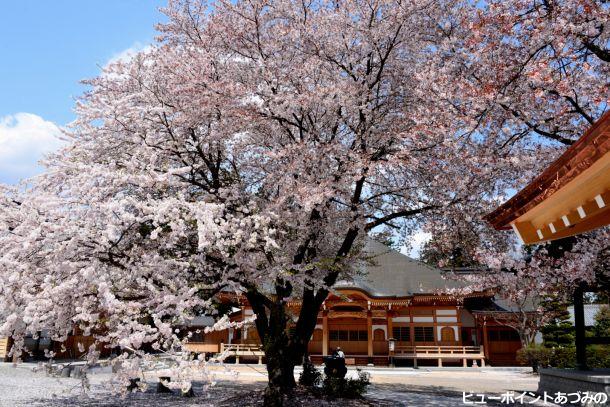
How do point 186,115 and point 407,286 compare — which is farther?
point 407,286

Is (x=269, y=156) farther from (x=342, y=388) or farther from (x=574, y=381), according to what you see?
(x=574, y=381)

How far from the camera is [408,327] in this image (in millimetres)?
24812

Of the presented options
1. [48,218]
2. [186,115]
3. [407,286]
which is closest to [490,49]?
[186,115]

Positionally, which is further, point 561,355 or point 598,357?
point 561,355

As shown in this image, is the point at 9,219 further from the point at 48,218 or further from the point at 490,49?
the point at 490,49

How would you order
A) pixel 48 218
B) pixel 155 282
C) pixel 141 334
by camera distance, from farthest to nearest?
pixel 155 282 → pixel 48 218 → pixel 141 334

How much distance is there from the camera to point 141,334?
5.79 m

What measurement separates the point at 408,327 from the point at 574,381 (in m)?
14.9

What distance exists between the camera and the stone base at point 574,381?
8.91 meters

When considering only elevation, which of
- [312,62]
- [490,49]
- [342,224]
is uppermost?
[312,62]

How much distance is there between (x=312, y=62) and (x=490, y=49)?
11.7 feet

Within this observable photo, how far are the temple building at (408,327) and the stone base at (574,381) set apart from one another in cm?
1151

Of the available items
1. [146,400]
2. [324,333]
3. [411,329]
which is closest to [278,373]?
[146,400]

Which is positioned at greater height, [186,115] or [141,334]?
[186,115]
